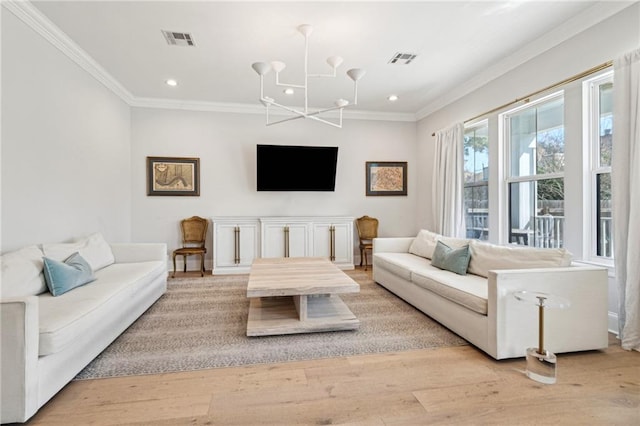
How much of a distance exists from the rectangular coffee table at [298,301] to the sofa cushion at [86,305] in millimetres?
1022

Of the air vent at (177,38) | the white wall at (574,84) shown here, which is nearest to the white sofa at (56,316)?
the air vent at (177,38)

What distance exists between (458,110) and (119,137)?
5051 mm

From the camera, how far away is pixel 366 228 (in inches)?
221

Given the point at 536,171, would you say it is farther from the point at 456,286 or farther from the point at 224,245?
the point at 224,245

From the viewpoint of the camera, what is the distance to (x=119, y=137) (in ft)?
15.0

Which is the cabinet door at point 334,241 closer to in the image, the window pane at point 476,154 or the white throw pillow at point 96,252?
the window pane at point 476,154

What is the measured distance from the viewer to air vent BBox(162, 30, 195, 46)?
3.05 m

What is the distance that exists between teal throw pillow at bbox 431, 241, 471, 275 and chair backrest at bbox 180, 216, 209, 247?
358cm

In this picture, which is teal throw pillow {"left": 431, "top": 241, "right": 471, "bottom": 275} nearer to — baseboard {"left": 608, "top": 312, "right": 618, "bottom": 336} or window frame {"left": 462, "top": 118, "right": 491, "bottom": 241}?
window frame {"left": 462, "top": 118, "right": 491, "bottom": 241}

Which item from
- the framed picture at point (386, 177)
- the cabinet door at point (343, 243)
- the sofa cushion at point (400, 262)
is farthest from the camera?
the framed picture at point (386, 177)

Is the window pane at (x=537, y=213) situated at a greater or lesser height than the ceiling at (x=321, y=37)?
lesser

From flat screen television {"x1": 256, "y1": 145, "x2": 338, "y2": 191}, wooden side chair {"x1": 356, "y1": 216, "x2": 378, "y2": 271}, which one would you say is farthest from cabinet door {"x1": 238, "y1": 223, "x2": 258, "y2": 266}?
wooden side chair {"x1": 356, "y1": 216, "x2": 378, "y2": 271}

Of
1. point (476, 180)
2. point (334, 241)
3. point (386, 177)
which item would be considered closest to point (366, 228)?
point (334, 241)

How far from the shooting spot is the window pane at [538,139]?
10.5 ft
